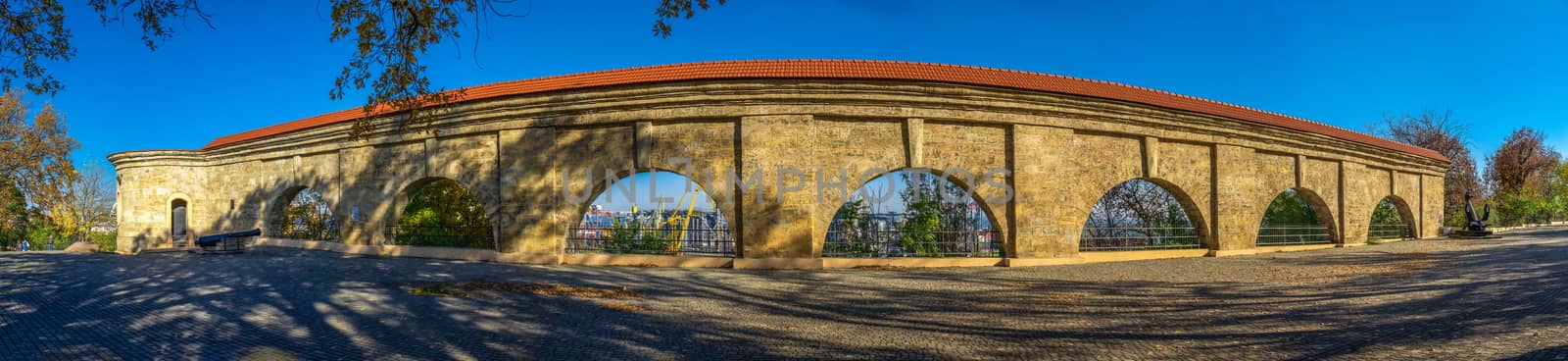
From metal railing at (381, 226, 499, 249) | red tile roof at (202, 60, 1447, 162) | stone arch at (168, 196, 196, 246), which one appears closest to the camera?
red tile roof at (202, 60, 1447, 162)

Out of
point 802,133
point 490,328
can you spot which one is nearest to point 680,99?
point 802,133

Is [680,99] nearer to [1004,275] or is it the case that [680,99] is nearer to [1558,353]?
[1004,275]

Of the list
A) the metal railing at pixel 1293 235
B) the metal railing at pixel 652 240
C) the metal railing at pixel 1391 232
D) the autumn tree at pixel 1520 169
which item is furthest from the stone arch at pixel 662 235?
the autumn tree at pixel 1520 169

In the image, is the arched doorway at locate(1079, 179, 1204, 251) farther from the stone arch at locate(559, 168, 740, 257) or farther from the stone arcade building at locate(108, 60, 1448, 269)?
the stone arch at locate(559, 168, 740, 257)

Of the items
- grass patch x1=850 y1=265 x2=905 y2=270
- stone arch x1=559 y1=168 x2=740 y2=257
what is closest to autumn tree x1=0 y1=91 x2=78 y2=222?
stone arch x1=559 y1=168 x2=740 y2=257

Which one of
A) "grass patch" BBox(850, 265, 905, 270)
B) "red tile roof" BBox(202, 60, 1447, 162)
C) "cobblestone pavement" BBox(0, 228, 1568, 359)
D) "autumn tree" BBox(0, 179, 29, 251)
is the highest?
→ "red tile roof" BBox(202, 60, 1447, 162)

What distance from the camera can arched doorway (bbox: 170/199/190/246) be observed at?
17.9 metres

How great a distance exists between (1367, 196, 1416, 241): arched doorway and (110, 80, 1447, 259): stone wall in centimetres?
802

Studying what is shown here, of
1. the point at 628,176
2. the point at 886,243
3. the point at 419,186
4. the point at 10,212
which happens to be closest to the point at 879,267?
the point at 886,243

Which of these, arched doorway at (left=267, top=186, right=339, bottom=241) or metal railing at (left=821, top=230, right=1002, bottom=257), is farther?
arched doorway at (left=267, top=186, right=339, bottom=241)

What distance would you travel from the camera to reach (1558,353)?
154 inches

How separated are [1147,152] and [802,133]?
23.6ft

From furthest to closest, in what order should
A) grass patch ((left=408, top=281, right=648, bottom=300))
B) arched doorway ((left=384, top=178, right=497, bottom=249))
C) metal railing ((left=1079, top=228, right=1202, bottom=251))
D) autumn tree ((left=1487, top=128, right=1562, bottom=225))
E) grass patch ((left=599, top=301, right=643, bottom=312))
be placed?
autumn tree ((left=1487, top=128, right=1562, bottom=225))
arched doorway ((left=384, top=178, right=497, bottom=249))
metal railing ((left=1079, top=228, right=1202, bottom=251))
grass patch ((left=408, top=281, right=648, bottom=300))
grass patch ((left=599, top=301, right=643, bottom=312))

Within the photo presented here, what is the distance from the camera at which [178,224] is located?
18.4 metres
